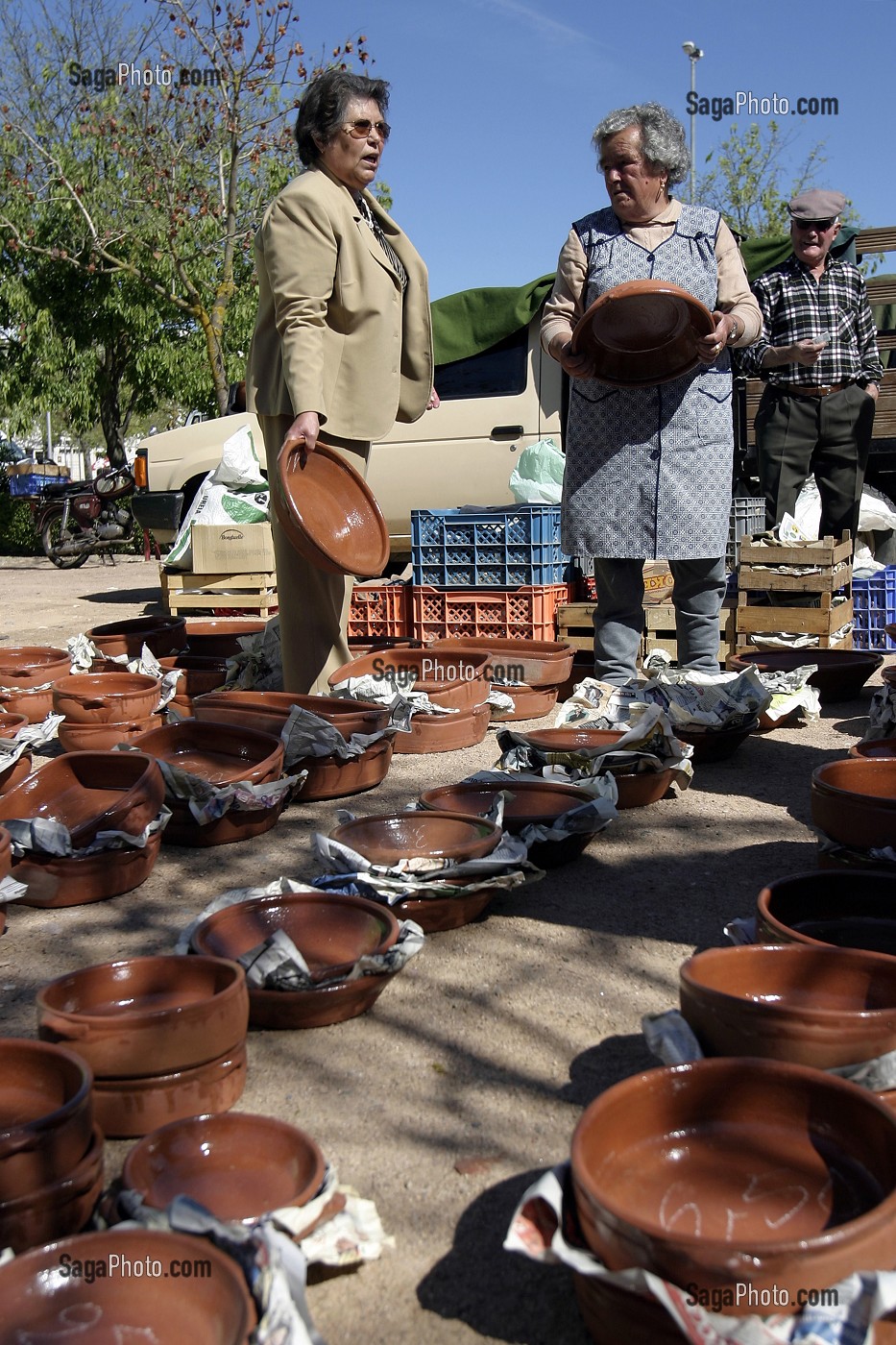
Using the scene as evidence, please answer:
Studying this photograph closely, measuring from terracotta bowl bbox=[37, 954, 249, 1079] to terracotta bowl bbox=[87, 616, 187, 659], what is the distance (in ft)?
11.8

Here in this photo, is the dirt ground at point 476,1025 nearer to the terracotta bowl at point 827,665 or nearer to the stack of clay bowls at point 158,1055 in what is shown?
the stack of clay bowls at point 158,1055

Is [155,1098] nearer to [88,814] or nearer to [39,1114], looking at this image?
[39,1114]

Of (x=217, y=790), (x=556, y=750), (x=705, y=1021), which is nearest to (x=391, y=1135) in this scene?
(x=705, y=1021)

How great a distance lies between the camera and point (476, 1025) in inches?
85.5

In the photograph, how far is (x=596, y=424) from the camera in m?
4.14

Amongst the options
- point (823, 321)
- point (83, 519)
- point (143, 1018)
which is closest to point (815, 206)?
point (823, 321)

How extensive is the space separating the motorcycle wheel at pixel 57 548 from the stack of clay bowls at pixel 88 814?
1270cm

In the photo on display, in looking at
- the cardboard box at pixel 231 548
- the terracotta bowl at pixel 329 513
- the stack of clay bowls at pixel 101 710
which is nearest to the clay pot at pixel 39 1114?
the stack of clay bowls at pixel 101 710

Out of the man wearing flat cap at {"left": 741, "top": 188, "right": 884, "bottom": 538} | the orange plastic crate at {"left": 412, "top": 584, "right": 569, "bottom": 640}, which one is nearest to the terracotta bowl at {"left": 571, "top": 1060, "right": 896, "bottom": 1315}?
the orange plastic crate at {"left": 412, "top": 584, "right": 569, "bottom": 640}

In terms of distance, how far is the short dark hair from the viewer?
3902 mm

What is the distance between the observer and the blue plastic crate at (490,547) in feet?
18.3

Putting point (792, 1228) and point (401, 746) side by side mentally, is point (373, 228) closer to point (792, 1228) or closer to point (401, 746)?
point (401, 746)

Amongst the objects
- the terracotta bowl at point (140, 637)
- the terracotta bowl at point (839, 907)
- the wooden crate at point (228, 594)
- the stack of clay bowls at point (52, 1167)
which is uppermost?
the wooden crate at point (228, 594)

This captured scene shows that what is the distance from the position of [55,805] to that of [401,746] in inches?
55.3
